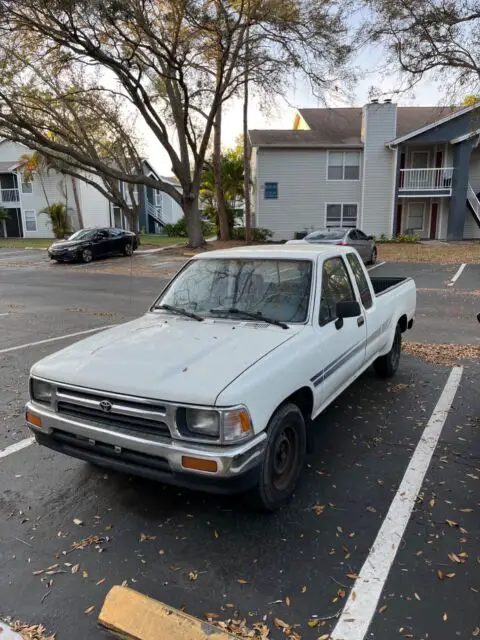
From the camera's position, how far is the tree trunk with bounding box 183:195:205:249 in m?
25.4

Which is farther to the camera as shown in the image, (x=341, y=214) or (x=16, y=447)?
(x=341, y=214)

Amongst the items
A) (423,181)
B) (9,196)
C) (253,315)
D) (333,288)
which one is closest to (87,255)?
(423,181)

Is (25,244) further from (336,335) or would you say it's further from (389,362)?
(336,335)

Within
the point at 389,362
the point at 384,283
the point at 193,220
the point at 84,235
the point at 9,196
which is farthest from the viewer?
the point at 9,196

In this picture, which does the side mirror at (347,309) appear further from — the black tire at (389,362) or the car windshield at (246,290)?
the black tire at (389,362)

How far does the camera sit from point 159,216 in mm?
51844

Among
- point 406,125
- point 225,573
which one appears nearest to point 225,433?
point 225,573

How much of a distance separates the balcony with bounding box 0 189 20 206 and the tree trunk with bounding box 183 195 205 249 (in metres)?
25.6

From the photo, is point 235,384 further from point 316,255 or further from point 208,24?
point 208,24

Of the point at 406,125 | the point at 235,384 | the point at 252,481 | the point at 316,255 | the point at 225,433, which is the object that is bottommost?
the point at 252,481

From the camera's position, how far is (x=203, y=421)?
276 cm

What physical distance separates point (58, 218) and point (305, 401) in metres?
41.4

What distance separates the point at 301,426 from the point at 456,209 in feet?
89.6

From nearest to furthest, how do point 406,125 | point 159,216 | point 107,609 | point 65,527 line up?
1. point 107,609
2. point 65,527
3. point 406,125
4. point 159,216
